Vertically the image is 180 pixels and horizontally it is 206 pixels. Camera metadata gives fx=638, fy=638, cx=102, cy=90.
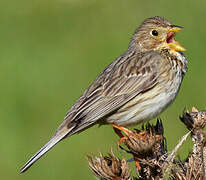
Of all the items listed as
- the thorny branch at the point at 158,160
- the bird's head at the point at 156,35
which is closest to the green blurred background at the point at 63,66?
the bird's head at the point at 156,35

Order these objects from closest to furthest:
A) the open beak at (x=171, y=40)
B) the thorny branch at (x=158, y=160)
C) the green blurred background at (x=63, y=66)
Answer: the thorny branch at (x=158, y=160), the open beak at (x=171, y=40), the green blurred background at (x=63, y=66)

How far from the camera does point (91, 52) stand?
44.1 feet

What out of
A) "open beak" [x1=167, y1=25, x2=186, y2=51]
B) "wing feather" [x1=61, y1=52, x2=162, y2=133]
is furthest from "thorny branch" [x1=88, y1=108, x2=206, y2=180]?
"open beak" [x1=167, y1=25, x2=186, y2=51]

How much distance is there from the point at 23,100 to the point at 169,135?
9.40ft

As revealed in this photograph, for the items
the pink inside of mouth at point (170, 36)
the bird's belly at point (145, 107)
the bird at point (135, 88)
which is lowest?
the bird's belly at point (145, 107)

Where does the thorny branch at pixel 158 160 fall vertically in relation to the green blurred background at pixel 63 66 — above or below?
below

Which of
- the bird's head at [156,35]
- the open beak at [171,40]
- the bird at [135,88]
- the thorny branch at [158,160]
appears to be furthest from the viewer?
the bird's head at [156,35]

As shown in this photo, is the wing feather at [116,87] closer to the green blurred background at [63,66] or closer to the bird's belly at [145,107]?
the bird's belly at [145,107]

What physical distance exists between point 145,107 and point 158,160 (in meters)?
2.02

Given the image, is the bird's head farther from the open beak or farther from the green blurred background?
the green blurred background

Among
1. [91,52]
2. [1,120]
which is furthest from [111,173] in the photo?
[91,52]

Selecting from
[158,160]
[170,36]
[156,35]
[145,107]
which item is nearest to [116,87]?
[145,107]

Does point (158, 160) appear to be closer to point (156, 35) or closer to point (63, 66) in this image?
point (156, 35)

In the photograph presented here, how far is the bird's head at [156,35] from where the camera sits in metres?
7.10
